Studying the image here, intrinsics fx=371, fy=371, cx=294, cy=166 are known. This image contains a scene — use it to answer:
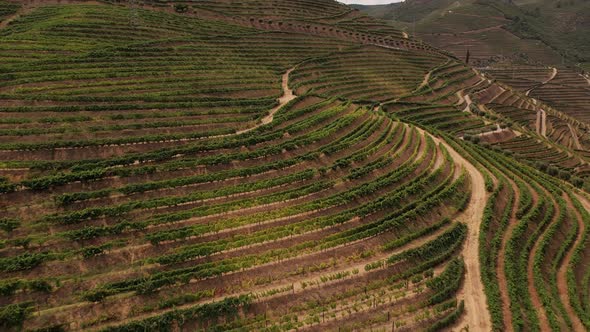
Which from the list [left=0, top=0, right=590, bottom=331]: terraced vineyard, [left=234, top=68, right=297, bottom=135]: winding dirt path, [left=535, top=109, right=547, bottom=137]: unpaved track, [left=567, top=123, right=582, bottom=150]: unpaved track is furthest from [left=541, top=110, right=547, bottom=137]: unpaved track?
[left=234, top=68, right=297, bottom=135]: winding dirt path

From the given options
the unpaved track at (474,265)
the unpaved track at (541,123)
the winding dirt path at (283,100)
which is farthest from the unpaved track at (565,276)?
the unpaved track at (541,123)

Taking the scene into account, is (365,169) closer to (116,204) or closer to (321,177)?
(321,177)

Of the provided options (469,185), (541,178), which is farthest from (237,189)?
(541,178)

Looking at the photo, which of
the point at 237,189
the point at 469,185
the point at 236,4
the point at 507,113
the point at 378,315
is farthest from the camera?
the point at 236,4

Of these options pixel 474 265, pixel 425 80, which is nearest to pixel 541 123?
pixel 425 80

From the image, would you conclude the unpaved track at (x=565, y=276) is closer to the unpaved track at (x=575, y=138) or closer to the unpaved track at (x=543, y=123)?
the unpaved track at (x=543, y=123)

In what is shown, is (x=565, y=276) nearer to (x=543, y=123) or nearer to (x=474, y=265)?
(x=474, y=265)

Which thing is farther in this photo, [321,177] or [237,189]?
[321,177]
